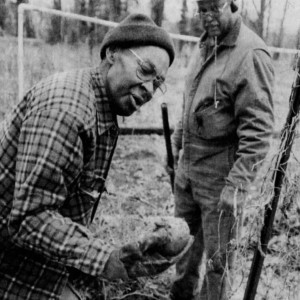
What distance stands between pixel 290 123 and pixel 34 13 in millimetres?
4671

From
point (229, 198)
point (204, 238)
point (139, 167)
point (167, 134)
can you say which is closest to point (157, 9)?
point (139, 167)

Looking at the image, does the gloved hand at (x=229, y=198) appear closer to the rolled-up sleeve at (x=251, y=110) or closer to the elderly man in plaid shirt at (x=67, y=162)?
the rolled-up sleeve at (x=251, y=110)

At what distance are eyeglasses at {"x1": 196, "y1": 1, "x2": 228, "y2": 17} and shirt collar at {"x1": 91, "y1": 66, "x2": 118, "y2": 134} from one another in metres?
1.51

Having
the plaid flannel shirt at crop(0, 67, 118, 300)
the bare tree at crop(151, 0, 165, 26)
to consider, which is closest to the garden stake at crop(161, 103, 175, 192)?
the plaid flannel shirt at crop(0, 67, 118, 300)

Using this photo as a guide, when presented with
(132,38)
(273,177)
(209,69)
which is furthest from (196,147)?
(132,38)

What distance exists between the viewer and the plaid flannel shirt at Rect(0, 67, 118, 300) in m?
1.60

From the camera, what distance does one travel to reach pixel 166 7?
7027mm

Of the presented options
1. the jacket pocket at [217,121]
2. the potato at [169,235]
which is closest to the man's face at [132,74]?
the potato at [169,235]

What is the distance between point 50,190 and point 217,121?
1.77 meters

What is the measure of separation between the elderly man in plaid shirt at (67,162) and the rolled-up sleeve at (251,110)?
1044mm

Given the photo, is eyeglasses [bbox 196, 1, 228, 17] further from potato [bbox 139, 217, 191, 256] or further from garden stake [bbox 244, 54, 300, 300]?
potato [bbox 139, 217, 191, 256]

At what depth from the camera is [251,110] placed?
9.64 feet

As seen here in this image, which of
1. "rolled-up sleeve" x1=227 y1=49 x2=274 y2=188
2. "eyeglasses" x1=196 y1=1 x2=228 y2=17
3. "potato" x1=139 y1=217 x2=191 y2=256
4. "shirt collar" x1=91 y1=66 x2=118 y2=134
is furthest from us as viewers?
"eyeglasses" x1=196 y1=1 x2=228 y2=17

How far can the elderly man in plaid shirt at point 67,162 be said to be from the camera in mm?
1609
